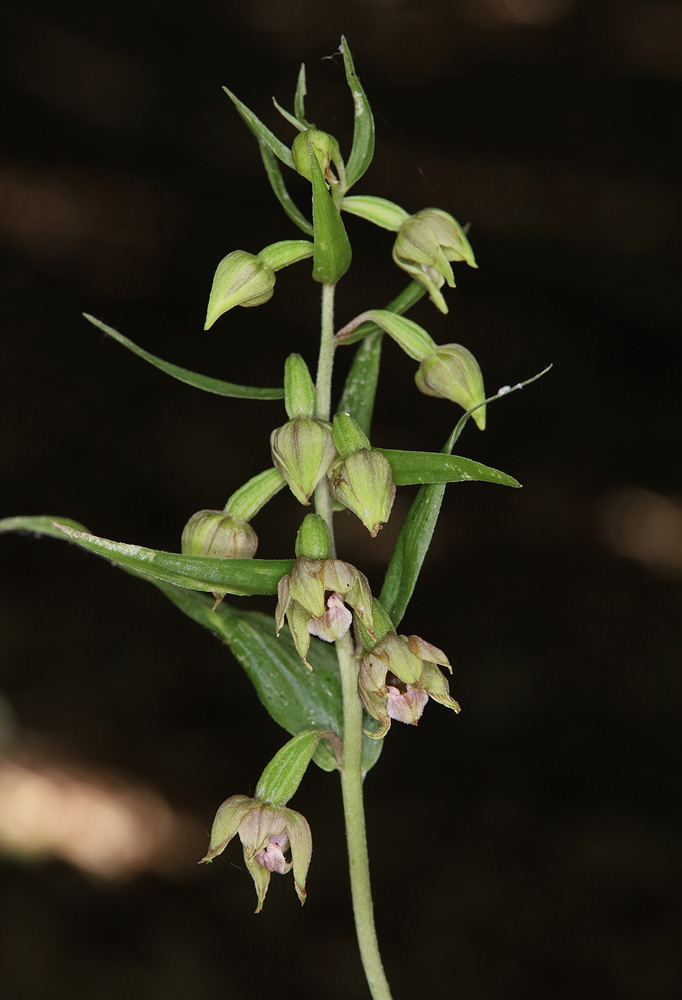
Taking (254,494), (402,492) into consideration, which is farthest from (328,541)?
(402,492)

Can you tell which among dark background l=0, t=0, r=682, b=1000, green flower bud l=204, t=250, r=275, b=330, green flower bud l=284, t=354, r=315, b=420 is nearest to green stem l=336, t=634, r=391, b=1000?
green flower bud l=284, t=354, r=315, b=420

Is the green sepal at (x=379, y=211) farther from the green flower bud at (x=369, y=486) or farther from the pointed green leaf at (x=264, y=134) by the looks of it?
the green flower bud at (x=369, y=486)

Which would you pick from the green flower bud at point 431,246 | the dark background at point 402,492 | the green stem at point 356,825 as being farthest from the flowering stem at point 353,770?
the dark background at point 402,492

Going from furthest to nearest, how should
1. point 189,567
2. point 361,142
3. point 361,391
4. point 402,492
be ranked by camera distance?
point 402,492 < point 361,391 < point 361,142 < point 189,567

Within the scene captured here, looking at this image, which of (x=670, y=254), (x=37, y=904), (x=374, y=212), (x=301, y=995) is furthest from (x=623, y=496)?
(x=374, y=212)

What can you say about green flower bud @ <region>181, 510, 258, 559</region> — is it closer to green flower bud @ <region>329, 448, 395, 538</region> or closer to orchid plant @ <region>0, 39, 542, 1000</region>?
orchid plant @ <region>0, 39, 542, 1000</region>

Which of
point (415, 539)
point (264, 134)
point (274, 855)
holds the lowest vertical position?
point (274, 855)

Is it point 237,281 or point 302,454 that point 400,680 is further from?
point 237,281
